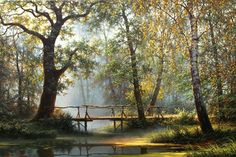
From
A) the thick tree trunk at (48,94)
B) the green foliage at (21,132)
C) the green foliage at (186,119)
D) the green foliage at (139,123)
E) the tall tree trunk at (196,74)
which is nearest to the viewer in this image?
the tall tree trunk at (196,74)

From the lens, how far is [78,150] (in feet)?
67.8

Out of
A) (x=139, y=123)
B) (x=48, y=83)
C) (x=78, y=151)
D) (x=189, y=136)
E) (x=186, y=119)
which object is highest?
(x=48, y=83)

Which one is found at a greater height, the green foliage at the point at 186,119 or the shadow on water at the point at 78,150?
the green foliage at the point at 186,119

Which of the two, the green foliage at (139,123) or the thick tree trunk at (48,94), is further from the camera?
the thick tree trunk at (48,94)

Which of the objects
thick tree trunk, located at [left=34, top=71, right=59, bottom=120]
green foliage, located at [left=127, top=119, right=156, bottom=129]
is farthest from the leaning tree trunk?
green foliage, located at [left=127, top=119, right=156, bottom=129]

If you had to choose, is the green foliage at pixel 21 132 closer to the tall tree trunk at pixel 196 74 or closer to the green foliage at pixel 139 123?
the green foliage at pixel 139 123

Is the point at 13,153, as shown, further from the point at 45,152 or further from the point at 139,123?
the point at 139,123

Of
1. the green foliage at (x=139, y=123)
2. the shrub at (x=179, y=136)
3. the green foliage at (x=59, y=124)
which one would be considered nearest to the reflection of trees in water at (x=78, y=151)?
the shrub at (x=179, y=136)

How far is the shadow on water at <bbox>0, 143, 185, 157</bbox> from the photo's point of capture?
1884cm

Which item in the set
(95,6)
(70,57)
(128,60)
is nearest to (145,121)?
(128,60)

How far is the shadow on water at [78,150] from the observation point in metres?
18.8

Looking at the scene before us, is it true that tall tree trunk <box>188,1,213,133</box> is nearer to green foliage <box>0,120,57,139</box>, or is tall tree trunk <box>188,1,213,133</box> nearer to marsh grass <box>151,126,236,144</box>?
marsh grass <box>151,126,236,144</box>

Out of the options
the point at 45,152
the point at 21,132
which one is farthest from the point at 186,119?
the point at 45,152

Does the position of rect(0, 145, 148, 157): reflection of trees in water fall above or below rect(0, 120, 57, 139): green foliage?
below
